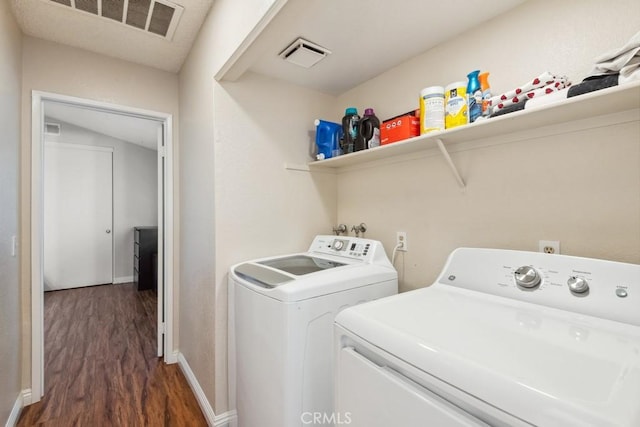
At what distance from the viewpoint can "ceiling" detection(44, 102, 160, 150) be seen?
3.69 metres

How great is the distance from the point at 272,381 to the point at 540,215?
1296mm

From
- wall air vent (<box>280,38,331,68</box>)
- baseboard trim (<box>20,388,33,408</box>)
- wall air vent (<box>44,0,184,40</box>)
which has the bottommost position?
baseboard trim (<box>20,388,33,408</box>)

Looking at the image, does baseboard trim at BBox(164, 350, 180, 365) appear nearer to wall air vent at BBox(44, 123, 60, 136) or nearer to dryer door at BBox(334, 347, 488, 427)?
dryer door at BBox(334, 347, 488, 427)

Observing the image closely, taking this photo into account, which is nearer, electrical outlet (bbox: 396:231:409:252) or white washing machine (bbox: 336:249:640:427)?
white washing machine (bbox: 336:249:640:427)

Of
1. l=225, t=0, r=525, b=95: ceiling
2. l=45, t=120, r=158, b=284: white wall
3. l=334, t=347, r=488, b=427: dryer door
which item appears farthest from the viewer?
l=45, t=120, r=158, b=284: white wall

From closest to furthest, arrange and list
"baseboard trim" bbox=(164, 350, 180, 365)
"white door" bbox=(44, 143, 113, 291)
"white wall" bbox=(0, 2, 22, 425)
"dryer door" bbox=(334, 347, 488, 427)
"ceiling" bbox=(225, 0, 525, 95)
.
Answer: "dryer door" bbox=(334, 347, 488, 427) → "ceiling" bbox=(225, 0, 525, 95) → "white wall" bbox=(0, 2, 22, 425) → "baseboard trim" bbox=(164, 350, 180, 365) → "white door" bbox=(44, 143, 113, 291)

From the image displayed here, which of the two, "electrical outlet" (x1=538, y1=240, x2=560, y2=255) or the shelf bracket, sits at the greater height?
the shelf bracket

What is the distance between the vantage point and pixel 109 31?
5.92 ft

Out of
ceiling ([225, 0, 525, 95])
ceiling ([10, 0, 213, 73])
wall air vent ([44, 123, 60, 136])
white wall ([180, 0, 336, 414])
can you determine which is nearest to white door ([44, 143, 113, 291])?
wall air vent ([44, 123, 60, 136])

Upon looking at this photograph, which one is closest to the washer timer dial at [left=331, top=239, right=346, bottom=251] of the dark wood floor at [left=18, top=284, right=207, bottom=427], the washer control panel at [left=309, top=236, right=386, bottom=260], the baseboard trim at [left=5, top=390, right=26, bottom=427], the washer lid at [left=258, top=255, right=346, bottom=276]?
the washer control panel at [left=309, top=236, right=386, bottom=260]

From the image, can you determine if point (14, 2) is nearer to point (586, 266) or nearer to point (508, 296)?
point (508, 296)

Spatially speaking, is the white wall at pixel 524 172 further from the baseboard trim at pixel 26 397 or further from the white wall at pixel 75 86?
the baseboard trim at pixel 26 397

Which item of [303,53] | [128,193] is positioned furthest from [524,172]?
[128,193]

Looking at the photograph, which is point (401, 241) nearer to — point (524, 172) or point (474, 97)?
point (524, 172)
